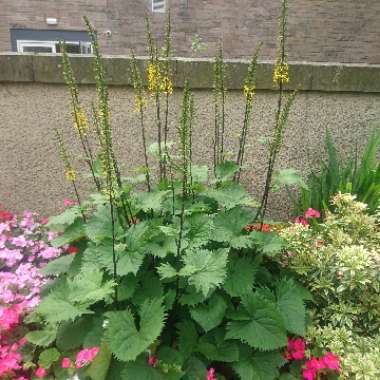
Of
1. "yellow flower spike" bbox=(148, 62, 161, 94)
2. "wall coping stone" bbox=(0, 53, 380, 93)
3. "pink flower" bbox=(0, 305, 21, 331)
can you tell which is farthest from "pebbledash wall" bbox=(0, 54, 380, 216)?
"pink flower" bbox=(0, 305, 21, 331)

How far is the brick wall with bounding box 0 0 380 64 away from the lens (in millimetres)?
9672

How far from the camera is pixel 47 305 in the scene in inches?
68.7

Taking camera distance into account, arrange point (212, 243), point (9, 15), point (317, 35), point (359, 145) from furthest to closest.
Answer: point (317, 35) → point (9, 15) → point (359, 145) → point (212, 243)

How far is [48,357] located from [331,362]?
4.34 feet

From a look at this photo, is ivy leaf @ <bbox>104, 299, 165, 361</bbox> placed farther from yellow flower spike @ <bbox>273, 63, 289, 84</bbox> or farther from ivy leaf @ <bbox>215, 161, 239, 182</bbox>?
yellow flower spike @ <bbox>273, 63, 289, 84</bbox>

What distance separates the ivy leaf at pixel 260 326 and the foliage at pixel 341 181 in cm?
124

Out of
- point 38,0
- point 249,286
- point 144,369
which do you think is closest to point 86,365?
point 144,369

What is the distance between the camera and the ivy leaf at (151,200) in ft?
6.62

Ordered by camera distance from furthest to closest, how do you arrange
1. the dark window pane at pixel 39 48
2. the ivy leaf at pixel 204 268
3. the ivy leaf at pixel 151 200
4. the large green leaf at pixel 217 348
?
1. the dark window pane at pixel 39 48
2. the ivy leaf at pixel 151 200
3. the large green leaf at pixel 217 348
4. the ivy leaf at pixel 204 268

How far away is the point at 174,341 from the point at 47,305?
0.62 m

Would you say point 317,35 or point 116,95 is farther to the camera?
point 317,35

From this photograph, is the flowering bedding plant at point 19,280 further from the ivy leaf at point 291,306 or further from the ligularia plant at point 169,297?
the ivy leaf at point 291,306

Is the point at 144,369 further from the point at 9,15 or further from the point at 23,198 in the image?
the point at 9,15

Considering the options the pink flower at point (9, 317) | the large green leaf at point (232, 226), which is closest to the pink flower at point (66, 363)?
the pink flower at point (9, 317)
